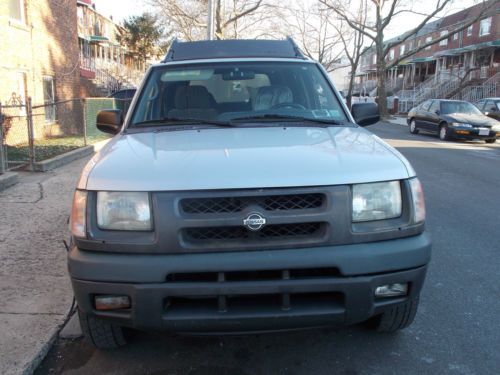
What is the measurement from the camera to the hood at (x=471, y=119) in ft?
50.1

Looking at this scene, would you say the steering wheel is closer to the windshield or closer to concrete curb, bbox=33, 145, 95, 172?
the windshield

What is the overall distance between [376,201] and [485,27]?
4502cm

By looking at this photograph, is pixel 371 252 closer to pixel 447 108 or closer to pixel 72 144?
pixel 72 144

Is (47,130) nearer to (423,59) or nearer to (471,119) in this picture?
(471,119)

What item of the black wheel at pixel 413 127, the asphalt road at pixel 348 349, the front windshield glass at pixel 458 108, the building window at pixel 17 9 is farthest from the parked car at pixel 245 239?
the black wheel at pixel 413 127

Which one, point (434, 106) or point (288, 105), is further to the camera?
point (434, 106)

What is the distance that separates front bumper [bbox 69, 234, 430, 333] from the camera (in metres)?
2.25

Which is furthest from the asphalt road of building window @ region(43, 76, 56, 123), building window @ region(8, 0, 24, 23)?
building window @ region(43, 76, 56, 123)

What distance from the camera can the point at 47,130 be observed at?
14461 mm

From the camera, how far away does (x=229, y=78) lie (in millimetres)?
3941

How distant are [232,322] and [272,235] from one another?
0.48 m

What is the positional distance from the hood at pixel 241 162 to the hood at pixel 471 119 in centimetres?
1418

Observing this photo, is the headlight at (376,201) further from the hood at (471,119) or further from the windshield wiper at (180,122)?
the hood at (471,119)

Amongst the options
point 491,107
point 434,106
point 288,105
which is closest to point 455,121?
point 434,106
